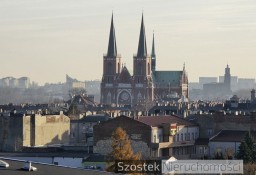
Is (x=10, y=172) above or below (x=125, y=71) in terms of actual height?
below

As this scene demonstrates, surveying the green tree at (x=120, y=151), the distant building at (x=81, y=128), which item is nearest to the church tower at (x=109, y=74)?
the distant building at (x=81, y=128)

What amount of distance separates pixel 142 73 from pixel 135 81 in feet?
6.25

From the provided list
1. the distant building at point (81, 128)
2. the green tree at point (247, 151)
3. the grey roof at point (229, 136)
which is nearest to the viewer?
the green tree at point (247, 151)

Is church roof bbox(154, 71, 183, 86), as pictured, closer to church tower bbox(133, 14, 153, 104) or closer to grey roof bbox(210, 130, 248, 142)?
church tower bbox(133, 14, 153, 104)

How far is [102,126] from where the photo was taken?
241 ft

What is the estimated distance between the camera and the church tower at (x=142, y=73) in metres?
189

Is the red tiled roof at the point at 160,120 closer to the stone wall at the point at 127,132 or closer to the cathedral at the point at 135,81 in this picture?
the stone wall at the point at 127,132

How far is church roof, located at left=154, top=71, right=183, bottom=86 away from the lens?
19238 cm

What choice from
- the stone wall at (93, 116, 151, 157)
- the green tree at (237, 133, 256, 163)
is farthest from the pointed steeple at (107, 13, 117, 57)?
the green tree at (237, 133, 256, 163)

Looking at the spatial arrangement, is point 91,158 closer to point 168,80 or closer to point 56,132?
point 56,132

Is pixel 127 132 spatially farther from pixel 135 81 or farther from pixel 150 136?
pixel 135 81

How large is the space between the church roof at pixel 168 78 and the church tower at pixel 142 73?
10.1 ft

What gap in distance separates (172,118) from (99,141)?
830 centimetres

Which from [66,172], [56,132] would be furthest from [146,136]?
[66,172]
